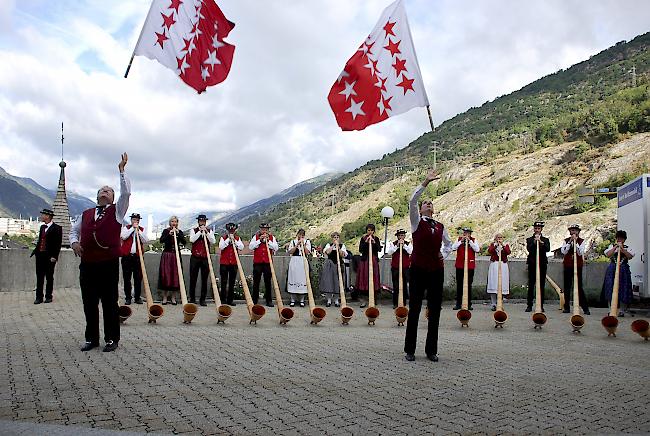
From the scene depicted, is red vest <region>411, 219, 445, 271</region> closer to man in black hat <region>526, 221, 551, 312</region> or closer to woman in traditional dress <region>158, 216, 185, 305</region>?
man in black hat <region>526, 221, 551, 312</region>

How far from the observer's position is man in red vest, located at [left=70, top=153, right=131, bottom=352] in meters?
7.08

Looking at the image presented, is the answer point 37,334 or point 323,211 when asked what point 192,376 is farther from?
point 323,211

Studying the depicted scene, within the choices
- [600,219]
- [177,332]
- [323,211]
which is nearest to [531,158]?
[600,219]

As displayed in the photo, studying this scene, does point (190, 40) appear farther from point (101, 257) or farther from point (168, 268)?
point (168, 268)

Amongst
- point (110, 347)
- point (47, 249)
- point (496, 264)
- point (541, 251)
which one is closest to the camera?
point (110, 347)

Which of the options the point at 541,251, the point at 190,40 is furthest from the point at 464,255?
the point at 190,40

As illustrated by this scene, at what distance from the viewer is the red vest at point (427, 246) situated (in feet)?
23.8

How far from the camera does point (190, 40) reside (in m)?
9.05

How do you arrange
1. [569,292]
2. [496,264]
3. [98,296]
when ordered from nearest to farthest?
[98,296]
[569,292]
[496,264]

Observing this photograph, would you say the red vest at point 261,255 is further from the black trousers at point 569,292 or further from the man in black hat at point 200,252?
the black trousers at point 569,292

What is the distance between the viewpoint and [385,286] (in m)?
16.7

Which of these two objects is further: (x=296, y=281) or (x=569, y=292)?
Answer: (x=296, y=281)

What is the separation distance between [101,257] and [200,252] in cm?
646

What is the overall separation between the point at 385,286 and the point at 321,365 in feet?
33.7
